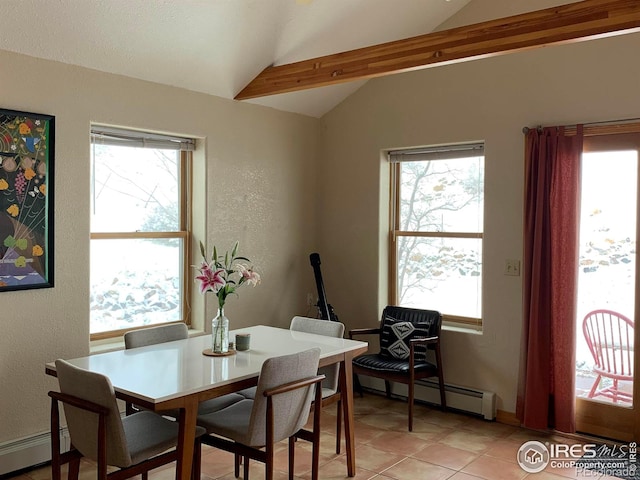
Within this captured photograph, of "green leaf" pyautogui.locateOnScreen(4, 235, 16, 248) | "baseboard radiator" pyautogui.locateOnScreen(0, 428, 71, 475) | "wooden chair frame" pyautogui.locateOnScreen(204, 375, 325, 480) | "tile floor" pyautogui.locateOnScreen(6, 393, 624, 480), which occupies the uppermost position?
"green leaf" pyautogui.locateOnScreen(4, 235, 16, 248)

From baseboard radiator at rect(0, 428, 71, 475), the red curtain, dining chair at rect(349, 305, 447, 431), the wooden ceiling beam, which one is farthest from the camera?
dining chair at rect(349, 305, 447, 431)

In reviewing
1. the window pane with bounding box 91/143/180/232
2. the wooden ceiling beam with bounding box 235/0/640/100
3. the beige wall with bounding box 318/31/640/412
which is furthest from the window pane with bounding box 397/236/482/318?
the window pane with bounding box 91/143/180/232

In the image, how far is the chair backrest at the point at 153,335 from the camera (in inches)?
128

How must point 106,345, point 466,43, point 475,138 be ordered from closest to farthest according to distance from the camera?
point 466,43 < point 106,345 < point 475,138

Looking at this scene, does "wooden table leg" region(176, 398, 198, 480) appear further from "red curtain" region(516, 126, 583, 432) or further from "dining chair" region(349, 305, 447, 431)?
"red curtain" region(516, 126, 583, 432)

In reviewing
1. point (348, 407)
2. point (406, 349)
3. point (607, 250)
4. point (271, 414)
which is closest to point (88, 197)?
point (271, 414)

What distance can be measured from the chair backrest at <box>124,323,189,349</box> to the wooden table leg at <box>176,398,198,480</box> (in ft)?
2.94

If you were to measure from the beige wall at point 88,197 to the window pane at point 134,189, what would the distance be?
23cm

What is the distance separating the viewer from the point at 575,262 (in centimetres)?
393

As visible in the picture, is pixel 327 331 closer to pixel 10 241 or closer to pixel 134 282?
pixel 134 282

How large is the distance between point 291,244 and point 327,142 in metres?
0.97

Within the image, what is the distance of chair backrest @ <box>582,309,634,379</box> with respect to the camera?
3.89 meters

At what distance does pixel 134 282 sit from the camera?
13.7 ft

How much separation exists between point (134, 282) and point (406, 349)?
6.57 feet
